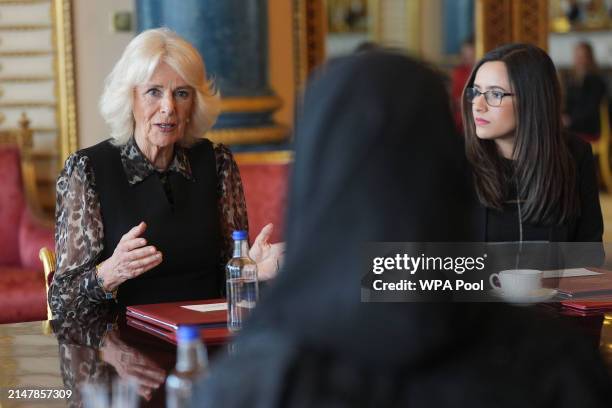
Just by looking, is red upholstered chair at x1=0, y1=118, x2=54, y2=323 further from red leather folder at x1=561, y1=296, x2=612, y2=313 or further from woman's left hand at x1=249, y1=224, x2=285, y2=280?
red leather folder at x1=561, y1=296, x2=612, y2=313

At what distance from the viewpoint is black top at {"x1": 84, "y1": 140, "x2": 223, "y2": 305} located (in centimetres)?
276

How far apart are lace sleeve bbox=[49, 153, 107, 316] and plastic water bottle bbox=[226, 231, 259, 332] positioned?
0.46m

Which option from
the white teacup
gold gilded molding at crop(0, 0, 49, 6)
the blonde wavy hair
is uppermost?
gold gilded molding at crop(0, 0, 49, 6)

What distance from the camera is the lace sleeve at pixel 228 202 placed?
117 inches

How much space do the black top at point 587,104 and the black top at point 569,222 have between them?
23.3ft

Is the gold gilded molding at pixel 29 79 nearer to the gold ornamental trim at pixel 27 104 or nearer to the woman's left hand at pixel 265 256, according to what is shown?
the gold ornamental trim at pixel 27 104

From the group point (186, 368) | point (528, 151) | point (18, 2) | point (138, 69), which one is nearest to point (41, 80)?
point (18, 2)

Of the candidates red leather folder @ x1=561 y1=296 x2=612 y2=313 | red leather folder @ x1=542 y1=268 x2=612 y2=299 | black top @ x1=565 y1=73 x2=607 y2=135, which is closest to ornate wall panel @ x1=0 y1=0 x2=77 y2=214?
red leather folder @ x1=542 y1=268 x2=612 y2=299

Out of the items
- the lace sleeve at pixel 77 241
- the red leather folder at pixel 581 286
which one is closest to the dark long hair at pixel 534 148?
the red leather folder at pixel 581 286

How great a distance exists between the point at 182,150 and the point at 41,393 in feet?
4.16

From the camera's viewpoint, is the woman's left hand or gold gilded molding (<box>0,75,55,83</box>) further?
gold gilded molding (<box>0,75,55,83</box>)

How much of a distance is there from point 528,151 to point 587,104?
7.43 meters

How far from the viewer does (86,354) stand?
6.80 ft

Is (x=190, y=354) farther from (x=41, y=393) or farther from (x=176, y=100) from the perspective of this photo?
(x=176, y=100)
